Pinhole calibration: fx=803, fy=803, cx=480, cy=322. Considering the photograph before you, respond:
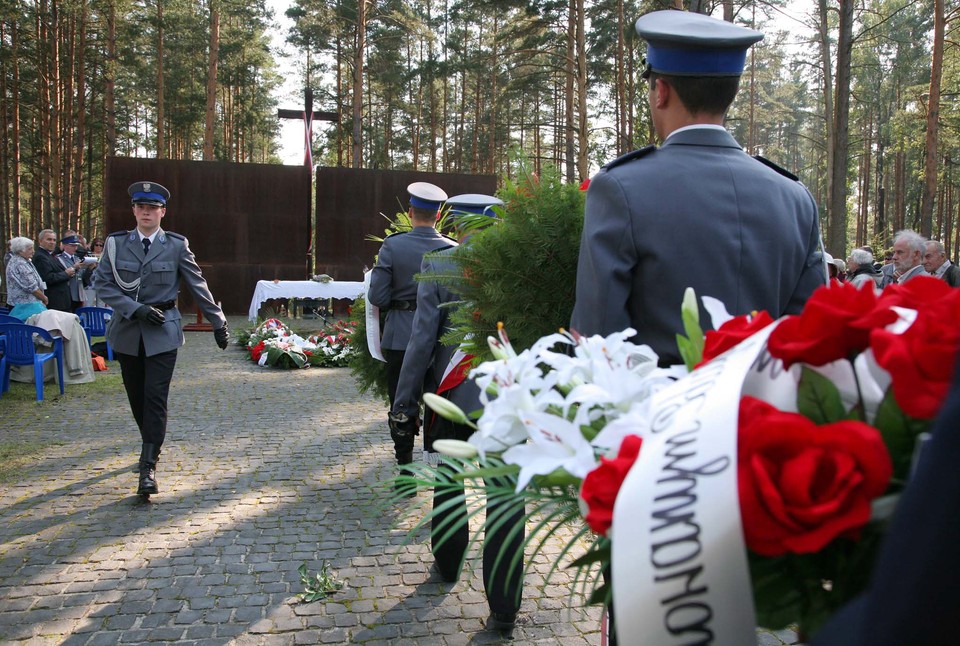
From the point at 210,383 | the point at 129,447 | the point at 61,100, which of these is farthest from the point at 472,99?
the point at 129,447

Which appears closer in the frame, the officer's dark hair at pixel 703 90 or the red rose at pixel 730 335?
the red rose at pixel 730 335

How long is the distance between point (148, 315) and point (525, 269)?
153 inches

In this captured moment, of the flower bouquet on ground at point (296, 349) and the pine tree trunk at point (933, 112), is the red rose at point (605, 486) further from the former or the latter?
the pine tree trunk at point (933, 112)

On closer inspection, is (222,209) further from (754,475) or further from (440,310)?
(754,475)

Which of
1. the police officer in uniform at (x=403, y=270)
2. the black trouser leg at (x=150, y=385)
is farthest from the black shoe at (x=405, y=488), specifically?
the black trouser leg at (x=150, y=385)

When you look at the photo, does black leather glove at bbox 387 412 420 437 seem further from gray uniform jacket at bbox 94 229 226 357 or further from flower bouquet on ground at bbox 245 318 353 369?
flower bouquet on ground at bbox 245 318 353 369

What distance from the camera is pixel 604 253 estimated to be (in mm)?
1920

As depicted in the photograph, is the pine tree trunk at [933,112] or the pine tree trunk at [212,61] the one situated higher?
the pine tree trunk at [212,61]

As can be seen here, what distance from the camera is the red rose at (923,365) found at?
2.39ft

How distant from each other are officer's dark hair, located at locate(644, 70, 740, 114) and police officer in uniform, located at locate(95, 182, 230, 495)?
4279 mm

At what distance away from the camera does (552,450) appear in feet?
3.28

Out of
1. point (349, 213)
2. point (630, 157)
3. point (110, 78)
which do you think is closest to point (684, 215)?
point (630, 157)

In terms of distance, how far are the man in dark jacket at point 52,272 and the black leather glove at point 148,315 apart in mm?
7162

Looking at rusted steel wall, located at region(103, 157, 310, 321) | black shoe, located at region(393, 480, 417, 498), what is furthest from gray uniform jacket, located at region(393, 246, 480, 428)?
rusted steel wall, located at region(103, 157, 310, 321)
